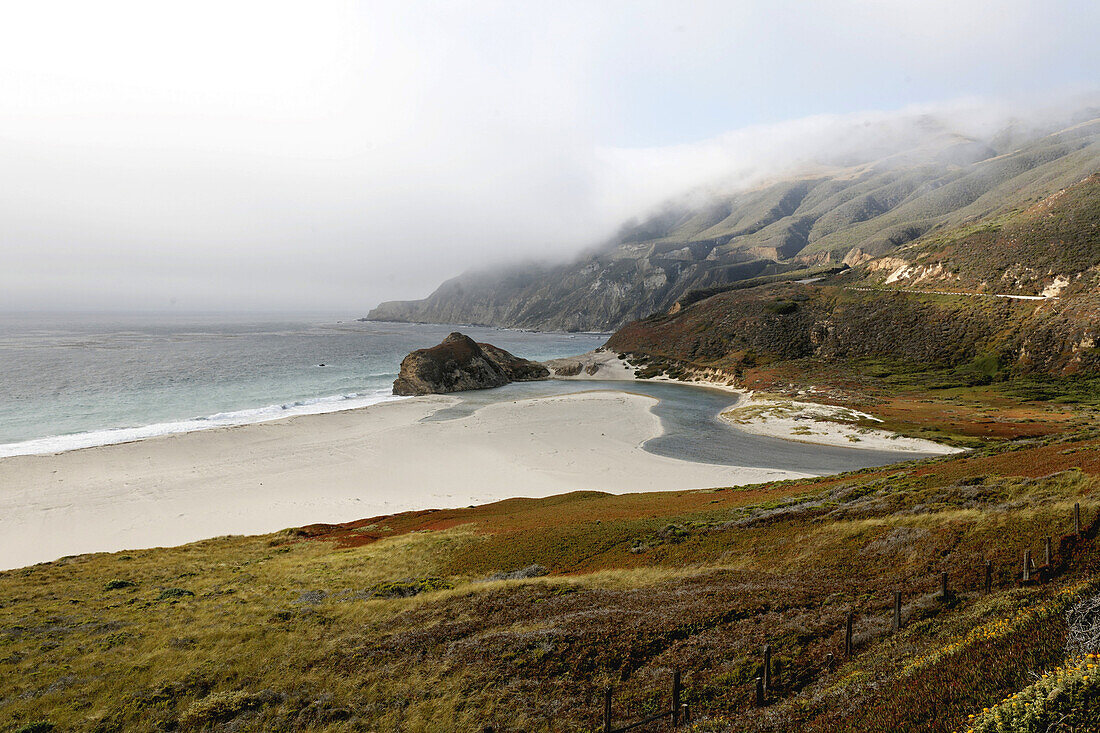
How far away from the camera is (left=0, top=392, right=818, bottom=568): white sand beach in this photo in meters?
30.2

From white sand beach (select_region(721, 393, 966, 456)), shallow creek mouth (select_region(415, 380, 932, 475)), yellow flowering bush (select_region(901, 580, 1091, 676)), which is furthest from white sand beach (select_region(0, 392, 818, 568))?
yellow flowering bush (select_region(901, 580, 1091, 676))

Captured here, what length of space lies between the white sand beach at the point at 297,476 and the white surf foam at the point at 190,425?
347cm

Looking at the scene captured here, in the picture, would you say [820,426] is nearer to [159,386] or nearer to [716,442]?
[716,442]

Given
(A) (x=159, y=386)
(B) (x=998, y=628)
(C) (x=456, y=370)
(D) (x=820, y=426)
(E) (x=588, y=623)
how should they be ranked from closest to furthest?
(B) (x=998, y=628) → (E) (x=588, y=623) → (D) (x=820, y=426) → (A) (x=159, y=386) → (C) (x=456, y=370)

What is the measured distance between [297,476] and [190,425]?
25.4 metres

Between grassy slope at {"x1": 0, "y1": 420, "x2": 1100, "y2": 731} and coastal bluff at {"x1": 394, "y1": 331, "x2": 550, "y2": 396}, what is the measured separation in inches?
2392

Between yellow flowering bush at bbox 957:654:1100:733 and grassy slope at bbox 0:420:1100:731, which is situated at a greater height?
yellow flowering bush at bbox 957:654:1100:733

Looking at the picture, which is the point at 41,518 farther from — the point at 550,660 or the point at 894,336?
the point at 894,336

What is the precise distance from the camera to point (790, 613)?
11141mm

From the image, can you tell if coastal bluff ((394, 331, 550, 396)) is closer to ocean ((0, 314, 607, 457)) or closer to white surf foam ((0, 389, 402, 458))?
ocean ((0, 314, 607, 457))

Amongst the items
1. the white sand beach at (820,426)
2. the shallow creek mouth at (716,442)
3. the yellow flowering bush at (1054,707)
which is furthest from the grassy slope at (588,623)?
the white sand beach at (820,426)

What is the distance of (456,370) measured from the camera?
88188 mm

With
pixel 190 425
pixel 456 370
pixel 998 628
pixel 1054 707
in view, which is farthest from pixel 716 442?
pixel 190 425

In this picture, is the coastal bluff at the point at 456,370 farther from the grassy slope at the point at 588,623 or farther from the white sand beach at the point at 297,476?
the grassy slope at the point at 588,623
